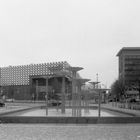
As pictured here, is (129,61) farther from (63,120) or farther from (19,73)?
(63,120)

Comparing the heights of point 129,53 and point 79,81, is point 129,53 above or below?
above

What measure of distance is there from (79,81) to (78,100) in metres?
2.43

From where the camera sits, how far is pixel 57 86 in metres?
113

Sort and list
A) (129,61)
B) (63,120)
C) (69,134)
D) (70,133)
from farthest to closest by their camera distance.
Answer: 1. (129,61)
2. (63,120)
3. (70,133)
4. (69,134)

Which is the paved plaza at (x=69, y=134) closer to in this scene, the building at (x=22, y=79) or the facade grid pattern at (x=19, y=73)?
the building at (x=22, y=79)

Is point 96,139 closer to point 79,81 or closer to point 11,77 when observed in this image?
point 79,81

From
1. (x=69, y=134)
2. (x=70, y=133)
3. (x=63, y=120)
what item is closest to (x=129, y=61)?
(x=63, y=120)

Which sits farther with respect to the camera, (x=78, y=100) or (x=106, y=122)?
(x=78, y=100)

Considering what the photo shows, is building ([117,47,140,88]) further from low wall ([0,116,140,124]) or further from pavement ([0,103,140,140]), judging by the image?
pavement ([0,103,140,140])

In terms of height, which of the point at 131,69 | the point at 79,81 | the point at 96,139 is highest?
the point at 131,69

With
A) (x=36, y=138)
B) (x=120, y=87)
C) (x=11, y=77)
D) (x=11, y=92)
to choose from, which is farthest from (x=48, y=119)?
(x=11, y=77)

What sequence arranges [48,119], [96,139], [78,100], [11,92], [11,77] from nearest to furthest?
[96,139]
[48,119]
[78,100]
[11,92]
[11,77]

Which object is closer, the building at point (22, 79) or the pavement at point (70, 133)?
the pavement at point (70, 133)

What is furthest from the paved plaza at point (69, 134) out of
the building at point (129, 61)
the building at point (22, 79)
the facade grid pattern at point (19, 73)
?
the facade grid pattern at point (19, 73)
